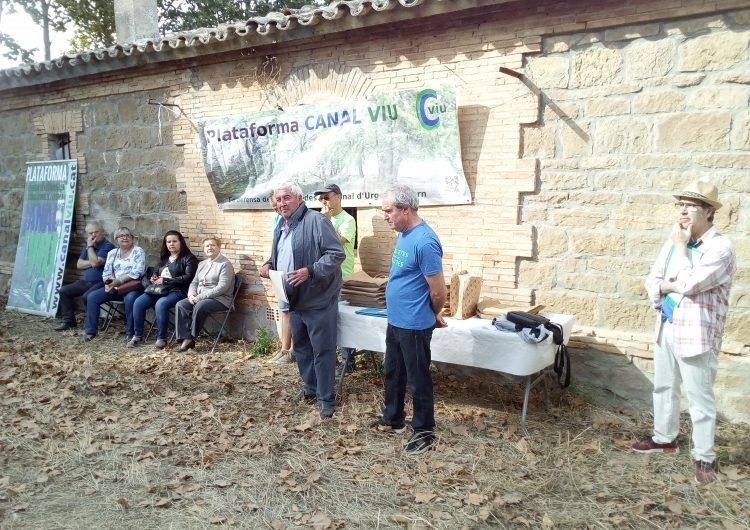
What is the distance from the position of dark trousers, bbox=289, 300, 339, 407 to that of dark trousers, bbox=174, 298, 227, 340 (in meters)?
2.25

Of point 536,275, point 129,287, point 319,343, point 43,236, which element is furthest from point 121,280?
point 536,275

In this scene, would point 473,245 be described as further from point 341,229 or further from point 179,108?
point 179,108

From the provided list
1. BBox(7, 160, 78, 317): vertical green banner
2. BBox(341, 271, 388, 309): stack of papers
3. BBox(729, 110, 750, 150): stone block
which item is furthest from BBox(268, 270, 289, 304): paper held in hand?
BBox(7, 160, 78, 317): vertical green banner

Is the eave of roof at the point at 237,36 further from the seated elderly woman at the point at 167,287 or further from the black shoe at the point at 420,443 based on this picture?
the black shoe at the point at 420,443

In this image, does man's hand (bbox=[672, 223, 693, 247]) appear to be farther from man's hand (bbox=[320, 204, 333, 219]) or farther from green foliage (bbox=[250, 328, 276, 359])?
green foliage (bbox=[250, 328, 276, 359])

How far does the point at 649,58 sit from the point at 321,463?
13.5ft

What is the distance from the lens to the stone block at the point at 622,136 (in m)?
4.83

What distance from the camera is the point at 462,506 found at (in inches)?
137

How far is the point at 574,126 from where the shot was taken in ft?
16.7

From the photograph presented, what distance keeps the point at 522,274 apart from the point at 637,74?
1.95 m

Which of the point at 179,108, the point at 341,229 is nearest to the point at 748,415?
the point at 341,229

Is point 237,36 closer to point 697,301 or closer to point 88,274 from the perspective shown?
point 88,274

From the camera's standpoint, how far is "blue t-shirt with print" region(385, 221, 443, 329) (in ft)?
12.7

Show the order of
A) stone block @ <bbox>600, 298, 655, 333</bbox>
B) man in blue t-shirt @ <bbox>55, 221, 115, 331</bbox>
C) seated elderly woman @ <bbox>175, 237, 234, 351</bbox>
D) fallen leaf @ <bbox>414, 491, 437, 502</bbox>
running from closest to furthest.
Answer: fallen leaf @ <bbox>414, 491, 437, 502</bbox> < stone block @ <bbox>600, 298, 655, 333</bbox> < seated elderly woman @ <bbox>175, 237, 234, 351</bbox> < man in blue t-shirt @ <bbox>55, 221, 115, 331</bbox>
